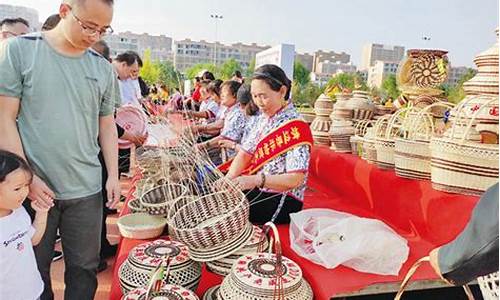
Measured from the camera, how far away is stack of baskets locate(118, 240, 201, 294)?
1438 mm

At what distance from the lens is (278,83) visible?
6.45ft

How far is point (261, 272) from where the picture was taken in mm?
1297

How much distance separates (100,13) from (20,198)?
2.27ft

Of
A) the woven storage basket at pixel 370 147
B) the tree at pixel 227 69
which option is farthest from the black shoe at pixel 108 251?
the tree at pixel 227 69

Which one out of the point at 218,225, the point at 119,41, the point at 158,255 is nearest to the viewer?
the point at 218,225

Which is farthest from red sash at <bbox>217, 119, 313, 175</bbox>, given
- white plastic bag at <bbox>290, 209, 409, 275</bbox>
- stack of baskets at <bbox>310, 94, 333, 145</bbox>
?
stack of baskets at <bbox>310, 94, 333, 145</bbox>

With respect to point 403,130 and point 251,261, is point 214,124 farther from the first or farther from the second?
point 251,261

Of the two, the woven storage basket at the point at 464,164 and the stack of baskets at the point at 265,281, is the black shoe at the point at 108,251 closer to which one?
the stack of baskets at the point at 265,281

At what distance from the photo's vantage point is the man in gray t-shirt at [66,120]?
131 centimetres

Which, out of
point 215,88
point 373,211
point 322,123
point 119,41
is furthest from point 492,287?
point 119,41

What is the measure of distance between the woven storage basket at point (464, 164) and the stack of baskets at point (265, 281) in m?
0.93

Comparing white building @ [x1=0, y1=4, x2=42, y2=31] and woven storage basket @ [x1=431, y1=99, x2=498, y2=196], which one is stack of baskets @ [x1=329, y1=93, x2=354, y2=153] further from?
white building @ [x1=0, y1=4, x2=42, y2=31]

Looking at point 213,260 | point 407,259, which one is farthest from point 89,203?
point 407,259

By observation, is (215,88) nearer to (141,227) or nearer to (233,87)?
(233,87)
